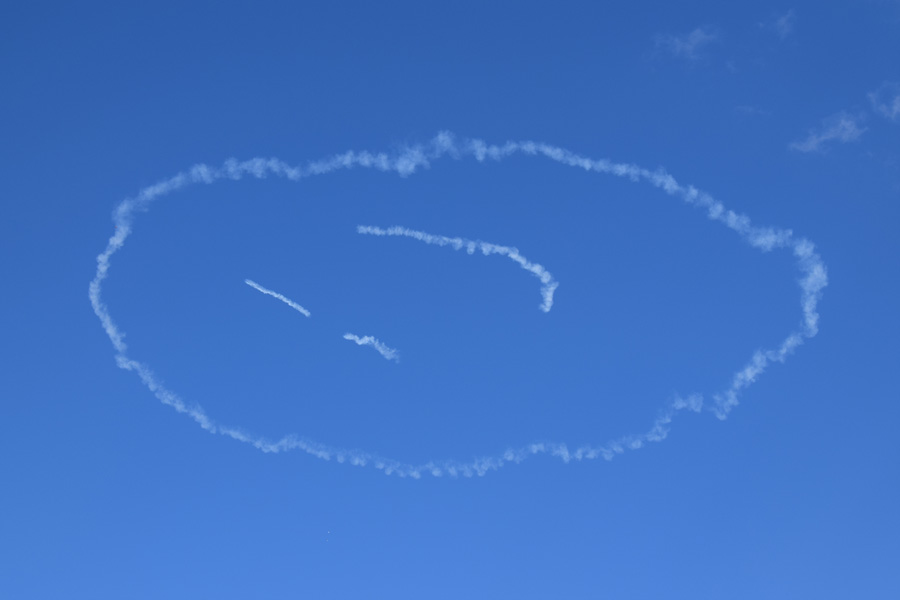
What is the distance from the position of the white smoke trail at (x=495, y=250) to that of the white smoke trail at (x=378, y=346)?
985 millimetres

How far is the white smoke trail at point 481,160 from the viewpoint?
8.13 m

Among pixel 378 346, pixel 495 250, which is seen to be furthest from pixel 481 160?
pixel 378 346

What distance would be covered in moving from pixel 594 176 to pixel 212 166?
3370 millimetres

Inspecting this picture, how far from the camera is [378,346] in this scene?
8477mm

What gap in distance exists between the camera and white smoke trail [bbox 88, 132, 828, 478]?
26.7 ft

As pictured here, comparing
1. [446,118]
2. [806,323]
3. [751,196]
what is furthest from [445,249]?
[806,323]

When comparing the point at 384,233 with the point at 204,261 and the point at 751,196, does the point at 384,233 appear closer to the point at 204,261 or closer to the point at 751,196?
the point at 204,261

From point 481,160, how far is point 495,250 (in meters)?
0.80

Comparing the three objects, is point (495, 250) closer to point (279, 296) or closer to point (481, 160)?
point (481, 160)

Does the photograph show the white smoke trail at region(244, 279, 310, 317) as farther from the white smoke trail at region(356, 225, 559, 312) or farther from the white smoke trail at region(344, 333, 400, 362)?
the white smoke trail at region(356, 225, 559, 312)

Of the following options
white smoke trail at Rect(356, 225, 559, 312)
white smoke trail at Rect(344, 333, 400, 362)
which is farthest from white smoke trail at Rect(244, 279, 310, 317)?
white smoke trail at Rect(356, 225, 559, 312)

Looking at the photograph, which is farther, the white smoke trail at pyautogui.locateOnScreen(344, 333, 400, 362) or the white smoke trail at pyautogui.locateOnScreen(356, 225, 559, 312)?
the white smoke trail at pyautogui.locateOnScreen(344, 333, 400, 362)

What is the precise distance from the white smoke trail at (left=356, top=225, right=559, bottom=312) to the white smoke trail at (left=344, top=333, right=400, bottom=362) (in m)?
0.99

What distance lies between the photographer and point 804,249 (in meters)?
8.07
